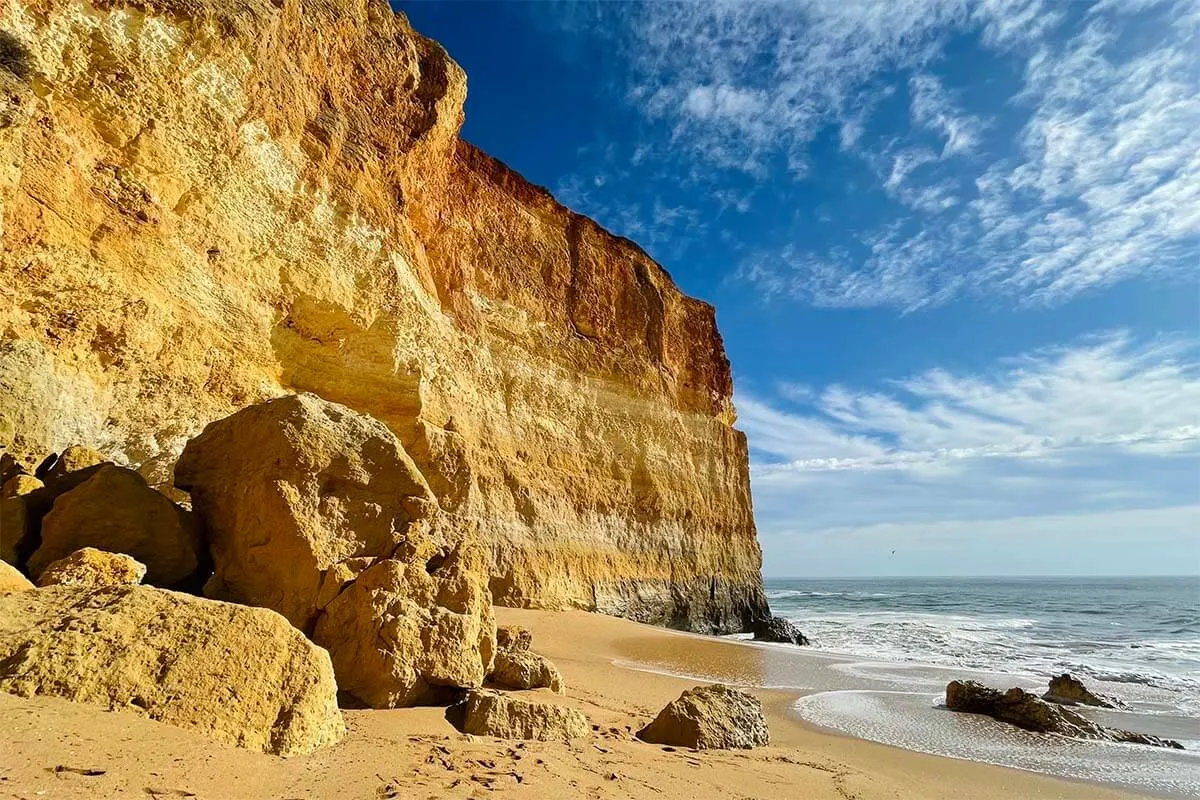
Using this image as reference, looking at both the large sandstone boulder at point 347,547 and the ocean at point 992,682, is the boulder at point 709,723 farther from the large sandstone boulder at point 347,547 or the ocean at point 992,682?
the ocean at point 992,682

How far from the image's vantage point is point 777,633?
59.6 feet

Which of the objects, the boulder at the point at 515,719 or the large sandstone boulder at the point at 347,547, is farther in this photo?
the large sandstone boulder at the point at 347,547

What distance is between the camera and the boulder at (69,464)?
5.36 metres

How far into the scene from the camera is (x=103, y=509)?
184 inches

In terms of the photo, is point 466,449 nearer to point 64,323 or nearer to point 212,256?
point 212,256

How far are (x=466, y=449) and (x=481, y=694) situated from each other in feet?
37.9

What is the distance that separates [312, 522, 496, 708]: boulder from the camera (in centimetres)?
402

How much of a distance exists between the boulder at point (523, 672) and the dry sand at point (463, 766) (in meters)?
0.14

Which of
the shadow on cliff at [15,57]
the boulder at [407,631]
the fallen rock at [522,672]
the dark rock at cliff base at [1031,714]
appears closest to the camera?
the boulder at [407,631]

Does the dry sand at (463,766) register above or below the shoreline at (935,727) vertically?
above

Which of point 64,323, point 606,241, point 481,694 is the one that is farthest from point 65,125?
point 606,241

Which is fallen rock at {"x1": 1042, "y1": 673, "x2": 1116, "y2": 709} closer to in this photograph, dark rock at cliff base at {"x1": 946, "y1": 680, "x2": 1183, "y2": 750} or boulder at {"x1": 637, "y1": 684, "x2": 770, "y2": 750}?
dark rock at cliff base at {"x1": 946, "y1": 680, "x2": 1183, "y2": 750}

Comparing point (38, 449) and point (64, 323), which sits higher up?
point (64, 323)

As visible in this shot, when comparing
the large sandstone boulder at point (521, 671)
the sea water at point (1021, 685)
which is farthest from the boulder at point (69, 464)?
the sea water at point (1021, 685)
